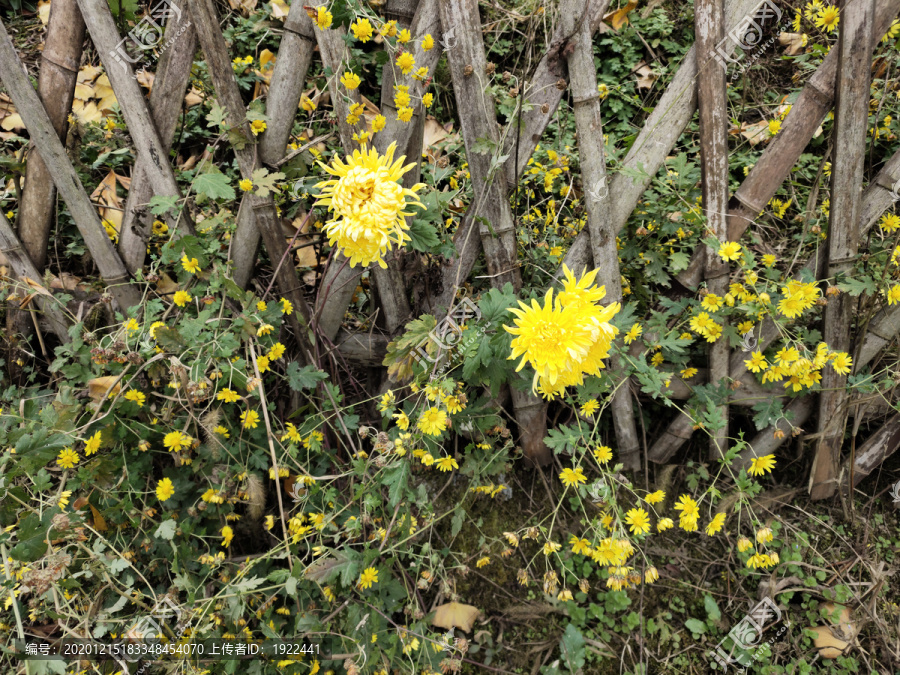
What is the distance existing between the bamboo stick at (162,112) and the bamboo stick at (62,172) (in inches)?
2.9

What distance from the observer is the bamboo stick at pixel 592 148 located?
67.9 inches

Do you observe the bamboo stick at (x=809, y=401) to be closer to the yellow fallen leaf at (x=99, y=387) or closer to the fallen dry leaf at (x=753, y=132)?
the fallen dry leaf at (x=753, y=132)

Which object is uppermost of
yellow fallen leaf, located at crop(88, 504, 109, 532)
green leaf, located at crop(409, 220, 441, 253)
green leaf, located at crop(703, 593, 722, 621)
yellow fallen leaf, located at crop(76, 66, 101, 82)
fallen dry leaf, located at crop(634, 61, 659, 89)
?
yellow fallen leaf, located at crop(76, 66, 101, 82)

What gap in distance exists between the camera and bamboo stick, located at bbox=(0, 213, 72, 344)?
2115 mm

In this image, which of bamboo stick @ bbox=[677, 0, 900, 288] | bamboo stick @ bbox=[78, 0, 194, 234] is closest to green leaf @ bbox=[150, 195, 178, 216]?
bamboo stick @ bbox=[78, 0, 194, 234]

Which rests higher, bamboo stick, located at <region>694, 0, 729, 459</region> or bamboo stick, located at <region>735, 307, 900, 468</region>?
bamboo stick, located at <region>694, 0, 729, 459</region>

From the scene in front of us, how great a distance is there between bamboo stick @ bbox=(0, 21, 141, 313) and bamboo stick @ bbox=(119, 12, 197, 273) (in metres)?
0.07

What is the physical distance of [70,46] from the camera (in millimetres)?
1950

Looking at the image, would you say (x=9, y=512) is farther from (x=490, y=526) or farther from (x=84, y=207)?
(x=490, y=526)

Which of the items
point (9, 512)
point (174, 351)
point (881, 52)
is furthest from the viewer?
point (881, 52)

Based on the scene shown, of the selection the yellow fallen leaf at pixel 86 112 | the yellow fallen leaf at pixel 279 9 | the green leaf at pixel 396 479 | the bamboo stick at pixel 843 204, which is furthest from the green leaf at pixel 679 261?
the yellow fallen leaf at pixel 86 112

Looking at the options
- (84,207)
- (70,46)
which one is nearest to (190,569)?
(84,207)

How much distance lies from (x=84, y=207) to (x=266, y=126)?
88 centimetres

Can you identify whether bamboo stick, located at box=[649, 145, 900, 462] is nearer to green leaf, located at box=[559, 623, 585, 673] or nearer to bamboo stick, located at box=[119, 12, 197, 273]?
green leaf, located at box=[559, 623, 585, 673]
